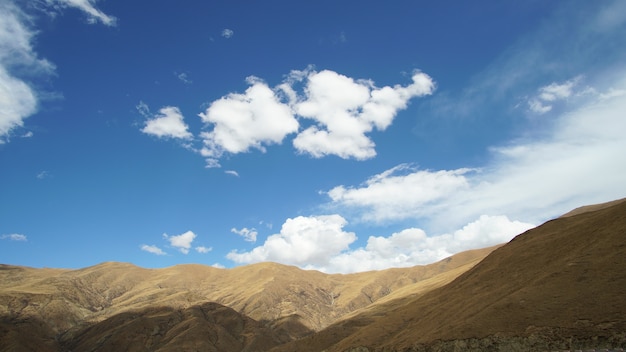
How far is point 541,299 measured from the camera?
8000 centimetres

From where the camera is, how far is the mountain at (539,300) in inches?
2692

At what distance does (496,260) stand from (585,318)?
183 feet

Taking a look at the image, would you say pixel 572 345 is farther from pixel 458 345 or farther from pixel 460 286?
pixel 460 286

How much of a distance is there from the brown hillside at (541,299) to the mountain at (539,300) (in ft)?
0.48

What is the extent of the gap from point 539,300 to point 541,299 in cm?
38

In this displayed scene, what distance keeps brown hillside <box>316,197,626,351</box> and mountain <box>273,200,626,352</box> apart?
147mm

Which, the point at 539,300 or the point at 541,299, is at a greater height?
the point at 541,299

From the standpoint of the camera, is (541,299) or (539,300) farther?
(539,300)

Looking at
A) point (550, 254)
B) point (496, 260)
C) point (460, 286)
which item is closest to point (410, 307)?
point (460, 286)

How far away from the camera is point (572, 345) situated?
217 ft

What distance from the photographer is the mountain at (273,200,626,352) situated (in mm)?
68375

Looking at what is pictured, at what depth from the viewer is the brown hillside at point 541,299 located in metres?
68.4

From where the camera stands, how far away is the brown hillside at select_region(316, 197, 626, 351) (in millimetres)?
68375

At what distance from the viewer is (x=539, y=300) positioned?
80.1 meters
